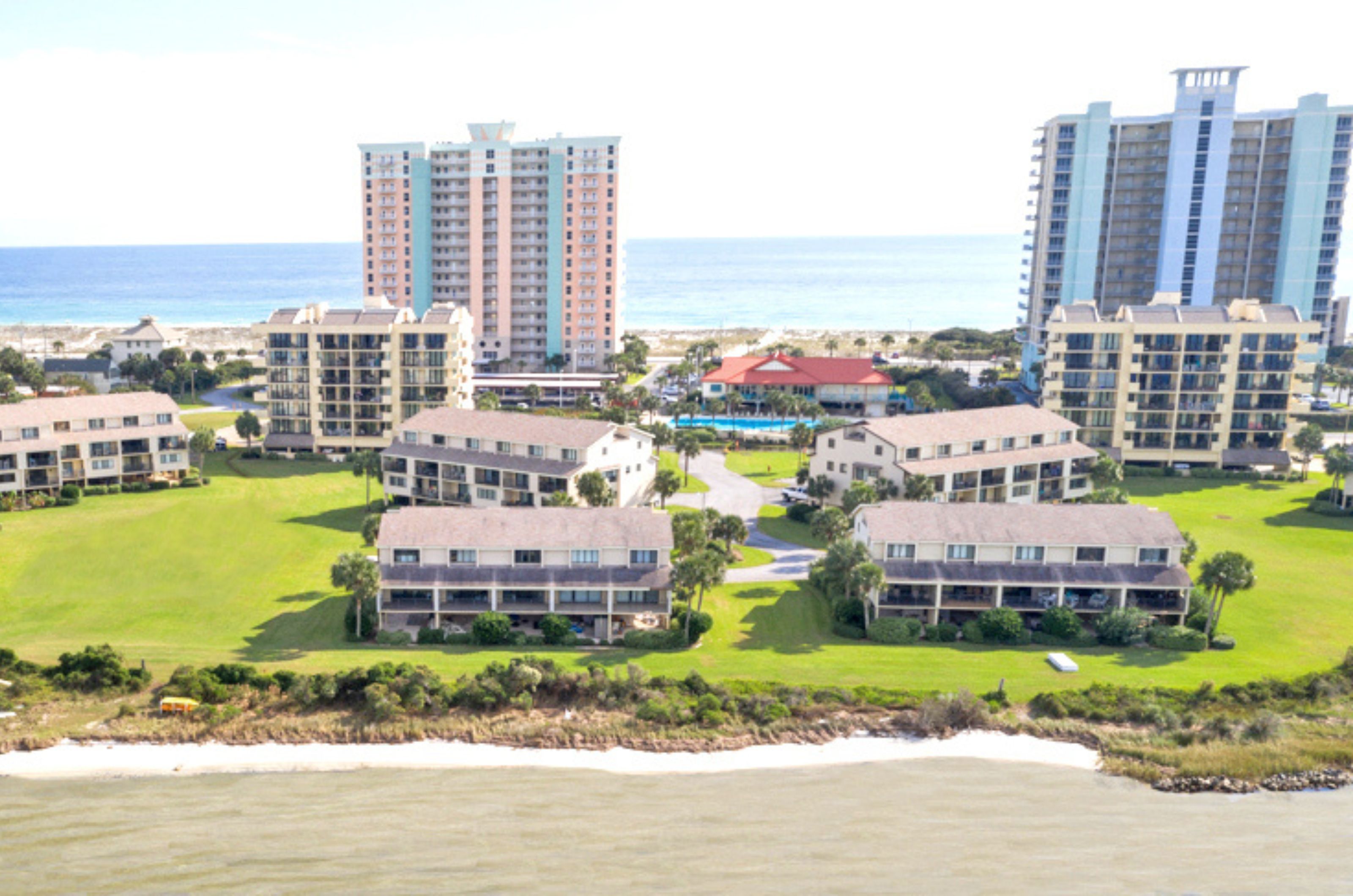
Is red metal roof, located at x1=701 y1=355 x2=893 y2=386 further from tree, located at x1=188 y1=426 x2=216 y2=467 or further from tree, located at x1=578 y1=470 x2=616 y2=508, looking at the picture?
tree, located at x1=188 y1=426 x2=216 y2=467

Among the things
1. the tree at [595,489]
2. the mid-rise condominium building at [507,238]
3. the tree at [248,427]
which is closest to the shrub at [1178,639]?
the tree at [595,489]

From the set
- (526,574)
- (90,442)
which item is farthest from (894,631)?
(90,442)

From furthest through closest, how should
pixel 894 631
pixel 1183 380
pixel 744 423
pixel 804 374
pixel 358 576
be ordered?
pixel 804 374 → pixel 744 423 → pixel 1183 380 → pixel 894 631 → pixel 358 576

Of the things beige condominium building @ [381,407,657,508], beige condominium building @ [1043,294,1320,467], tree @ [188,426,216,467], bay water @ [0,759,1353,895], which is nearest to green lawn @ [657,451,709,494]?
beige condominium building @ [381,407,657,508]

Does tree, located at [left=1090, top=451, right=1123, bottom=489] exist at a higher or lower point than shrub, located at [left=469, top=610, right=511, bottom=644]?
higher

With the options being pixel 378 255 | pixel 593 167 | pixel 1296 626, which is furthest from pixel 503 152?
pixel 1296 626

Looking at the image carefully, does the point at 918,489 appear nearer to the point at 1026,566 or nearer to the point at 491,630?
the point at 1026,566
